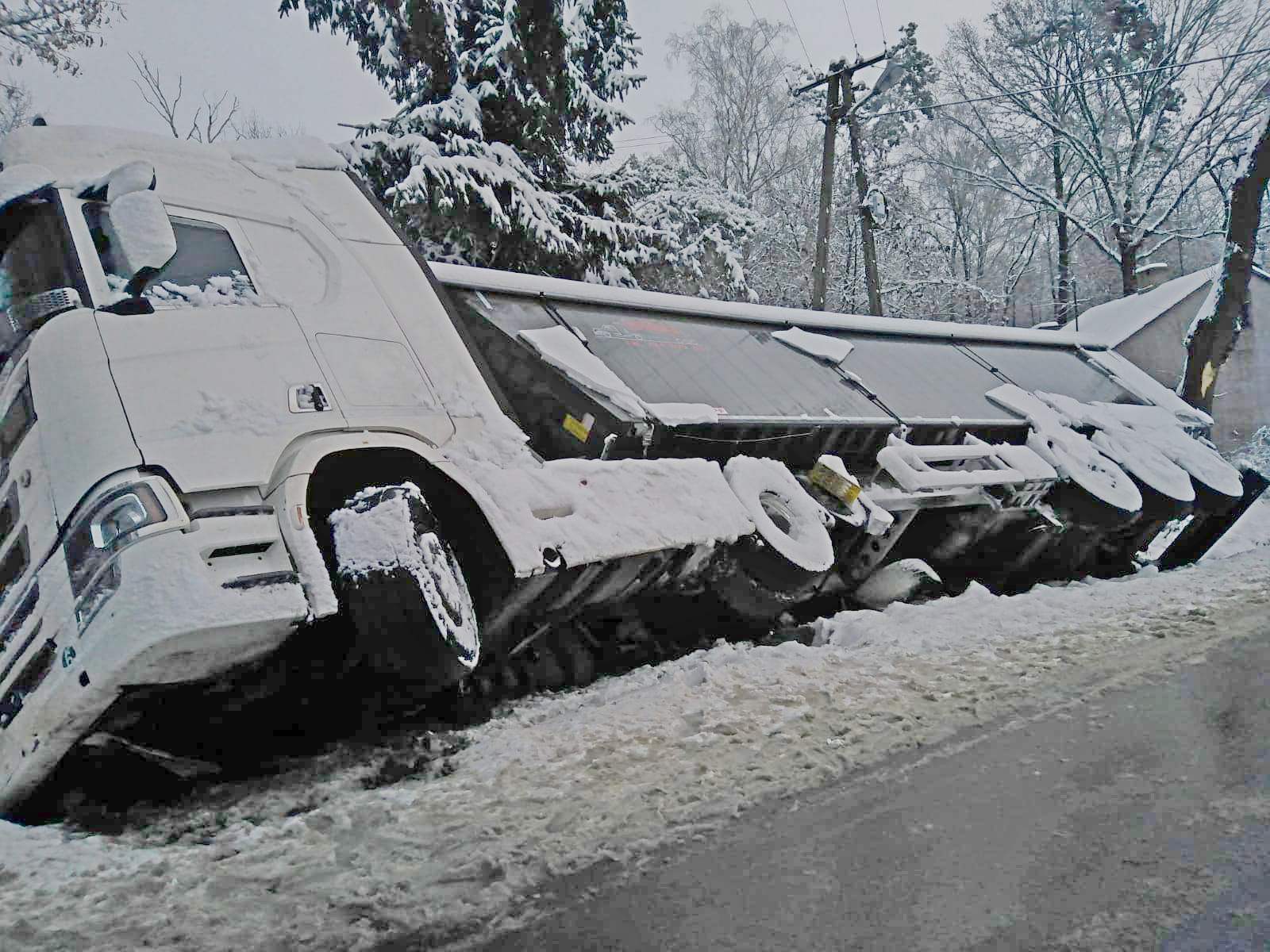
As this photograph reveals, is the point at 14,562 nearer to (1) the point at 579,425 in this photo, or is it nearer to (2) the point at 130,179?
(2) the point at 130,179

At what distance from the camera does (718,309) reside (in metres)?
6.70

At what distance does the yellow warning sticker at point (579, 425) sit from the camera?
460 centimetres

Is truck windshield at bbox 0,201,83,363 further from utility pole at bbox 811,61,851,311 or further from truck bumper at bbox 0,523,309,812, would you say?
utility pole at bbox 811,61,851,311

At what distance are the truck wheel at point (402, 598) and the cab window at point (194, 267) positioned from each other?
1125 mm

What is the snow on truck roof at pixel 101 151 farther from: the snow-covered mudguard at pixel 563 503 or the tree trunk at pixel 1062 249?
the tree trunk at pixel 1062 249

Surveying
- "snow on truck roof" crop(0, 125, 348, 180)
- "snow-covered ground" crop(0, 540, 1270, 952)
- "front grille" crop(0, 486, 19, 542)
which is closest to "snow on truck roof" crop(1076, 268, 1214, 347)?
"snow-covered ground" crop(0, 540, 1270, 952)

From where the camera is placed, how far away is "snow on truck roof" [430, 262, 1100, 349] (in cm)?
521

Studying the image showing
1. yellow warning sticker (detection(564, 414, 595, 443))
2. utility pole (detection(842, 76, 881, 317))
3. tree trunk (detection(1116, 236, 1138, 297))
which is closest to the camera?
yellow warning sticker (detection(564, 414, 595, 443))

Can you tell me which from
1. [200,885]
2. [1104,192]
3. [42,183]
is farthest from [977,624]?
[1104,192]

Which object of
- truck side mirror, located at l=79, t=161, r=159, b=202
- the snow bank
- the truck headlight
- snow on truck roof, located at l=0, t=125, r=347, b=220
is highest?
snow on truck roof, located at l=0, t=125, r=347, b=220

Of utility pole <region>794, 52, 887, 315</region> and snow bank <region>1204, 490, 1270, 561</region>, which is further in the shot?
utility pole <region>794, 52, 887, 315</region>

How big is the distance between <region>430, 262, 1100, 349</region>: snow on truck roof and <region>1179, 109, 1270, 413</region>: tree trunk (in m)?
5.17

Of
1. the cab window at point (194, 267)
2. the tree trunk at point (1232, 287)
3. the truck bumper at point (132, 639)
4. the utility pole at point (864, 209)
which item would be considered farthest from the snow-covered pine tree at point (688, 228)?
the truck bumper at point (132, 639)

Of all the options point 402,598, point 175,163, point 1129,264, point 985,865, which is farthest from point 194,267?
point 1129,264
